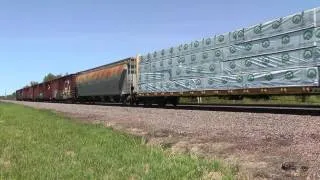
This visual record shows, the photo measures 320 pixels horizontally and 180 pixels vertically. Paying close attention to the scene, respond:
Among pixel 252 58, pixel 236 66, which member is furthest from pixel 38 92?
pixel 252 58

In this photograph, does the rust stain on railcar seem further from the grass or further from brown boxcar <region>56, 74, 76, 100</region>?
the grass

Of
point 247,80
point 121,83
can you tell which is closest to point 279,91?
point 247,80

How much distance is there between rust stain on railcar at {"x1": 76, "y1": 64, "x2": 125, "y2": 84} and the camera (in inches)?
1589

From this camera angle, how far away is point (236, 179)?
7.59 meters

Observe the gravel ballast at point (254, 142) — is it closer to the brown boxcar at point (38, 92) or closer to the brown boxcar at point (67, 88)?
the brown boxcar at point (67, 88)

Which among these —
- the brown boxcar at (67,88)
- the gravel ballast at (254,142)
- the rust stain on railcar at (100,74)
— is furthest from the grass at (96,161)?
the brown boxcar at (67,88)

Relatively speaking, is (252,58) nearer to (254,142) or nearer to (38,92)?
(254,142)

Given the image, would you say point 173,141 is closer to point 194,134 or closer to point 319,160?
point 194,134

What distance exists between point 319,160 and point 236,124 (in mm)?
7203

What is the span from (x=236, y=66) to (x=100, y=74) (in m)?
24.1

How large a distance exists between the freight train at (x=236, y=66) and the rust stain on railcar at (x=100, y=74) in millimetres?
415

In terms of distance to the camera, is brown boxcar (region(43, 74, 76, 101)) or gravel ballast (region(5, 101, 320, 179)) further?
brown boxcar (region(43, 74, 76, 101))

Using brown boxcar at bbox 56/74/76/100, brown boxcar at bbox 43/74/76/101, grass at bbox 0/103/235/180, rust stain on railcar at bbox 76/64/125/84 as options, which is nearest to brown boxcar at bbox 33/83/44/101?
brown boxcar at bbox 43/74/76/101

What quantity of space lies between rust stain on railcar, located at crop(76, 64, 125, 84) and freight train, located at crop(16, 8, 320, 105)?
41cm
